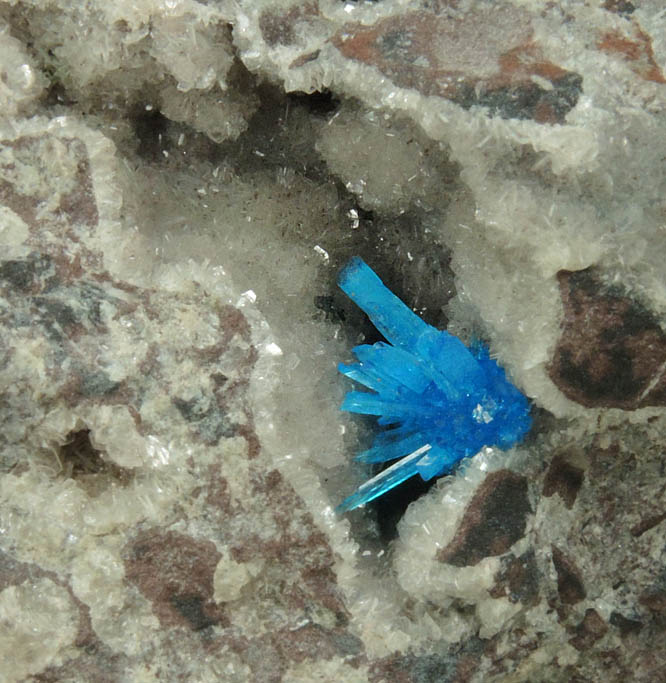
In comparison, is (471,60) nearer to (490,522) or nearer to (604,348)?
(604,348)

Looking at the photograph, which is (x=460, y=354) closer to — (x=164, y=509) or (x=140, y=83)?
(x=164, y=509)

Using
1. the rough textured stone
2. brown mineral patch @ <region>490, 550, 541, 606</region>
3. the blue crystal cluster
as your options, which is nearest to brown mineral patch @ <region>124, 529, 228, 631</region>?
the rough textured stone

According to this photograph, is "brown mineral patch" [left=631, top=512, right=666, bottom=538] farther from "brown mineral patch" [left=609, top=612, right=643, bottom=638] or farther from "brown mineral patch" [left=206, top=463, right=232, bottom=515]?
"brown mineral patch" [left=206, top=463, right=232, bottom=515]

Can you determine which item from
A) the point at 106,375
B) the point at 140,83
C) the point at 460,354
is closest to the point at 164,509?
the point at 106,375

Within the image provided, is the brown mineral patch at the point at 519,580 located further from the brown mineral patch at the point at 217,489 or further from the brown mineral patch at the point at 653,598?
the brown mineral patch at the point at 217,489

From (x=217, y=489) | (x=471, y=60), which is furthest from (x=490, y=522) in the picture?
(x=471, y=60)

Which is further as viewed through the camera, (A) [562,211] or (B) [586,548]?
(B) [586,548]

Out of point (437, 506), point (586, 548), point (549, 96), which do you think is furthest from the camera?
point (586, 548)
